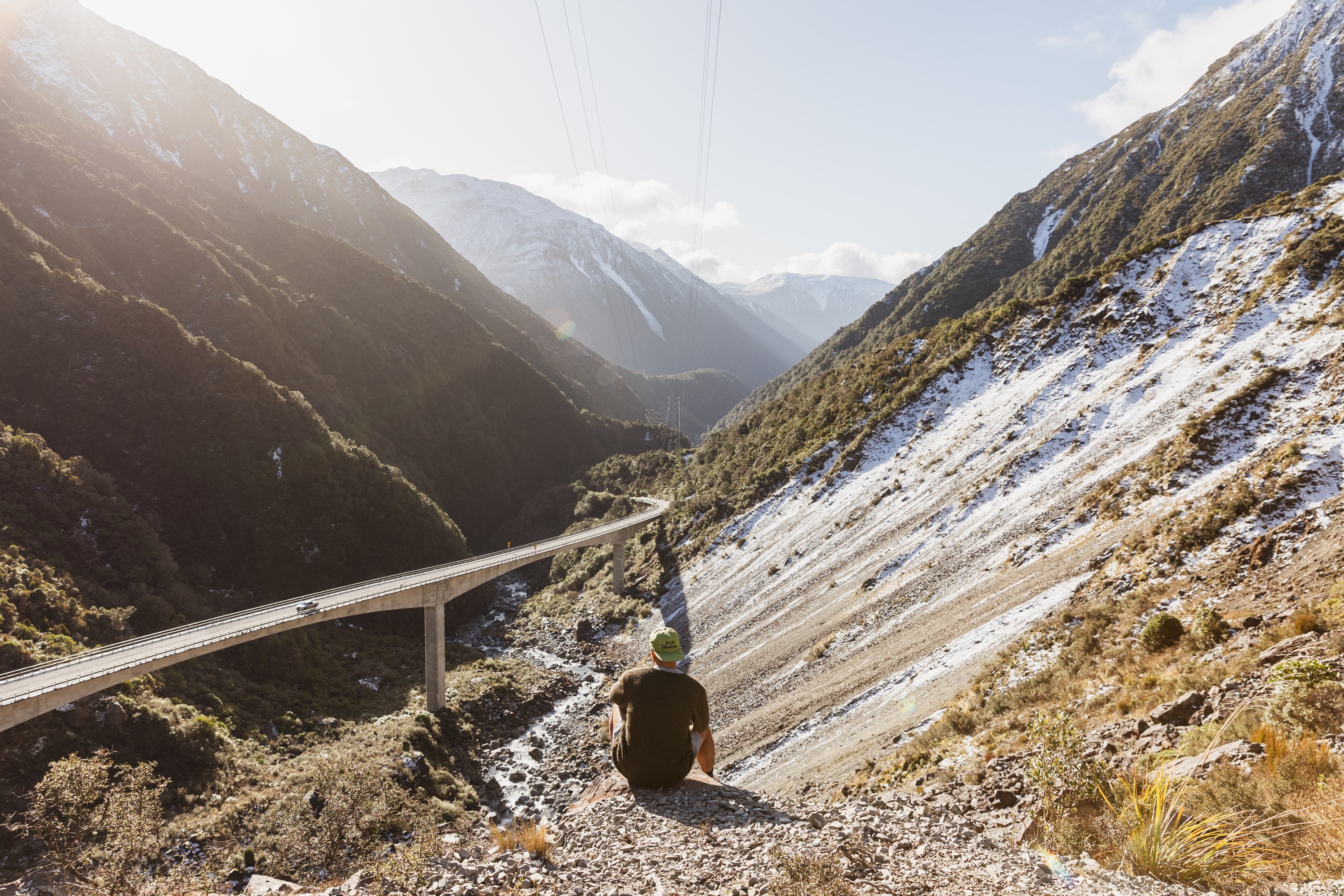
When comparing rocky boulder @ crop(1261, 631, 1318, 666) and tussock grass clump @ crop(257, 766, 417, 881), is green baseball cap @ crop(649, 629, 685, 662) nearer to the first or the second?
tussock grass clump @ crop(257, 766, 417, 881)

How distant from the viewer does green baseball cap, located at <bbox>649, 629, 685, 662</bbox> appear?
7.51m

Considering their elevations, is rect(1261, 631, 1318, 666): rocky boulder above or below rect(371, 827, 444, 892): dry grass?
below

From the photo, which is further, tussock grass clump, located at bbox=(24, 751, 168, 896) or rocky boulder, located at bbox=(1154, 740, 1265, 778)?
tussock grass clump, located at bbox=(24, 751, 168, 896)

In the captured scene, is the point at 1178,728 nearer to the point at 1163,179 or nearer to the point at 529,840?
the point at 529,840

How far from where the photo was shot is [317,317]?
242ft

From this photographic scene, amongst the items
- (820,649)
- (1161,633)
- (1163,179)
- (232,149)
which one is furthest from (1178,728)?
(232,149)

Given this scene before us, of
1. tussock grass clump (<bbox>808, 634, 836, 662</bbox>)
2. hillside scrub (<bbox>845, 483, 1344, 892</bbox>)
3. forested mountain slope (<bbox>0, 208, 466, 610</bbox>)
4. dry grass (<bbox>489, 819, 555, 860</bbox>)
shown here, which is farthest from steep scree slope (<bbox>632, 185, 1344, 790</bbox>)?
forested mountain slope (<bbox>0, 208, 466, 610</bbox>)

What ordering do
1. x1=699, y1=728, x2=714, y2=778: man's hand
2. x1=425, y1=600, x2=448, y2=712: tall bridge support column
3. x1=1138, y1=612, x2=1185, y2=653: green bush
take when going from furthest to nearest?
1. x1=425, y1=600, x2=448, y2=712: tall bridge support column
2. x1=1138, y1=612, x2=1185, y2=653: green bush
3. x1=699, y1=728, x2=714, y2=778: man's hand

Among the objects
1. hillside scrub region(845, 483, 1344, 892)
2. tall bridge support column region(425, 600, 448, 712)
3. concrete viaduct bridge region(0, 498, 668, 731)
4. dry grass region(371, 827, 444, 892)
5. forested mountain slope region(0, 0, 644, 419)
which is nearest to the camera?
hillside scrub region(845, 483, 1344, 892)

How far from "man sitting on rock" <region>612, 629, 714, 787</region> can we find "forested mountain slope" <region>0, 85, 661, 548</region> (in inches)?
1869

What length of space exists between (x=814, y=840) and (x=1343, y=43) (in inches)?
5766

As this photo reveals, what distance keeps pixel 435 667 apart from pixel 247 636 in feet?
31.1

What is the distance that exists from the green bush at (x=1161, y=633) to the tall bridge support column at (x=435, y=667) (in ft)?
98.8

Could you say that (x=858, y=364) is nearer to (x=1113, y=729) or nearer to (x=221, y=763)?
(x=1113, y=729)
